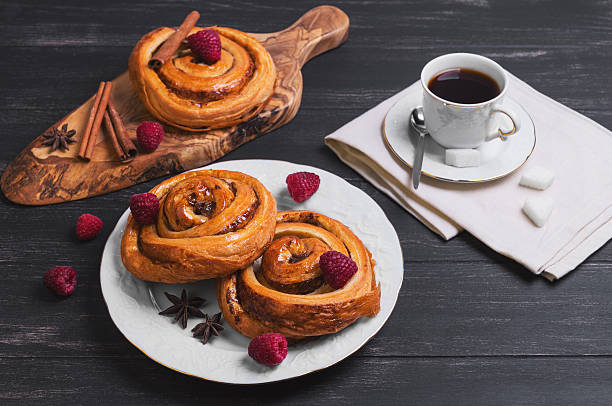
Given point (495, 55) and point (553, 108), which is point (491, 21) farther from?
point (553, 108)

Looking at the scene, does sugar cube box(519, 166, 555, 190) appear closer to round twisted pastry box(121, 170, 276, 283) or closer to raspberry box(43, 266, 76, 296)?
round twisted pastry box(121, 170, 276, 283)

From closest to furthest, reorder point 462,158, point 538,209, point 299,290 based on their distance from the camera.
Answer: point 299,290
point 538,209
point 462,158

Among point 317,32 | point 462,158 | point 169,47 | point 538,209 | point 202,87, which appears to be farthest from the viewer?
point 317,32

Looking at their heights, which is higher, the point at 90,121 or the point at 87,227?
the point at 90,121

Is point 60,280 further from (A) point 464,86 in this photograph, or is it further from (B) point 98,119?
(A) point 464,86

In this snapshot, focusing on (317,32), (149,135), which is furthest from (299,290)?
(317,32)

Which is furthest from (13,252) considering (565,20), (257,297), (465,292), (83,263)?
(565,20)
